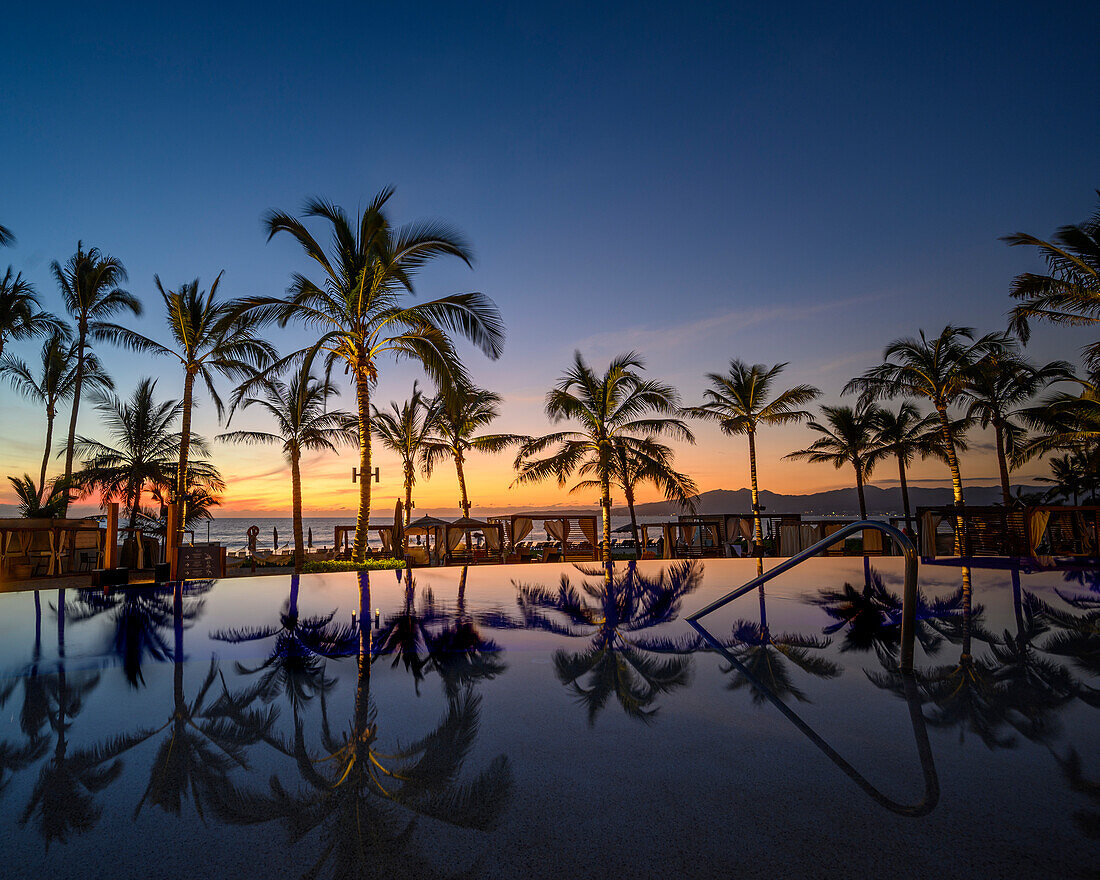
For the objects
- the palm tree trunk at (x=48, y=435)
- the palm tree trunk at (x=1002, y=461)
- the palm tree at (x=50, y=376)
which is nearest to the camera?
the palm tree at (x=50, y=376)

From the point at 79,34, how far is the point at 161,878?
1471 centimetres

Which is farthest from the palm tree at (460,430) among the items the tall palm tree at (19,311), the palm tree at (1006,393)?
the palm tree at (1006,393)

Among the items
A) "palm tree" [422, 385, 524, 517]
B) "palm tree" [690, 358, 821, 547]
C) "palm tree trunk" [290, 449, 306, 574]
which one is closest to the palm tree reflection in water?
"palm tree trunk" [290, 449, 306, 574]

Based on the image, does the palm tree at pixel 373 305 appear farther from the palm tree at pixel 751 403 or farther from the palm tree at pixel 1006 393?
the palm tree at pixel 1006 393

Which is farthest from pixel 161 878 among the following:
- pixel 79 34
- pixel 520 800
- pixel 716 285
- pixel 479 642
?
pixel 716 285

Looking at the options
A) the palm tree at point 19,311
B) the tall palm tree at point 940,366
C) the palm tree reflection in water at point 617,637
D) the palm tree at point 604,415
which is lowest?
the palm tree reflection in water at point 617,637

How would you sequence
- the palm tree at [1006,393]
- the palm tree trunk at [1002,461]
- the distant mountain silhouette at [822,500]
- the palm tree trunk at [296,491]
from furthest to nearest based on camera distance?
the distant mountain silhouette at [822,500], the palm tree trunk at [1002,461], the palm tree at [1006,393], the palm tree trunk at [296,491]

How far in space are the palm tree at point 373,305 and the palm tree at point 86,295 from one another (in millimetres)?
12017

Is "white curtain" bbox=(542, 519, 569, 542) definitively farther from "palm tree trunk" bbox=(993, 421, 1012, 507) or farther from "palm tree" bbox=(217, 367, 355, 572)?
"palm tree trunk" bbox=(993, 421, 1012, 507)

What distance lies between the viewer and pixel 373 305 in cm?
1292

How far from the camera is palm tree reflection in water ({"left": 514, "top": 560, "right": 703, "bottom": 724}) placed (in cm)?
376

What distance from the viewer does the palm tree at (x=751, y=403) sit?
24.0m

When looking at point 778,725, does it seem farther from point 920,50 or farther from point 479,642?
point 920,50

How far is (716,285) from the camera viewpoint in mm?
21750
